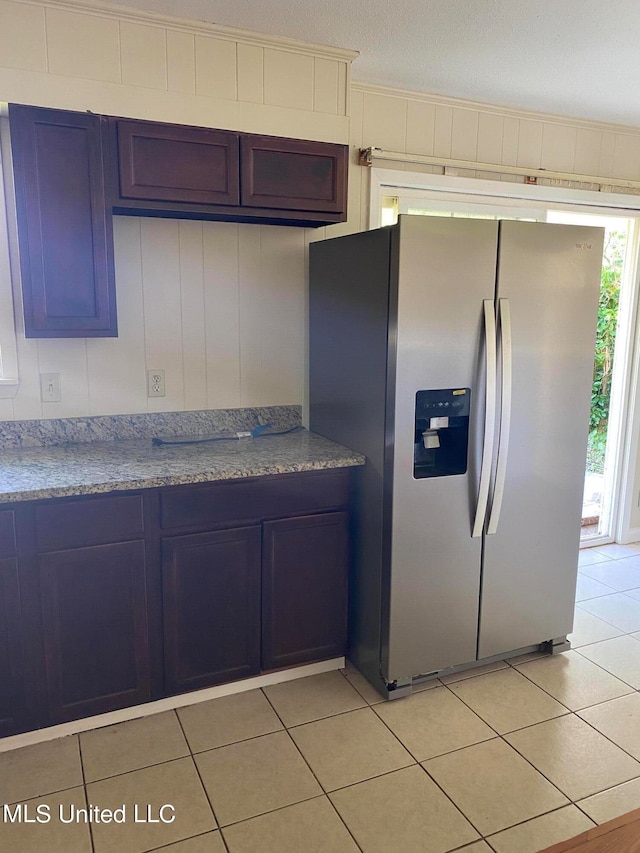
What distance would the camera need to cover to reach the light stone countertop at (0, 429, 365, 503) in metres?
2.00

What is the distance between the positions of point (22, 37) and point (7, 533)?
5.55ft

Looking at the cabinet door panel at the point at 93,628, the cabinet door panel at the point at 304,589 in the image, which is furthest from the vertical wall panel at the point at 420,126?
the cabinet door panel at the point at 93,628

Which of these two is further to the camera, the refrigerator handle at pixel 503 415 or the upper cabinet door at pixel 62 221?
the refrigerator handle at pixel 503 415

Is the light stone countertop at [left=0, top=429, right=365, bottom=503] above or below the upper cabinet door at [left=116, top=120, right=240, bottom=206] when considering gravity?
below

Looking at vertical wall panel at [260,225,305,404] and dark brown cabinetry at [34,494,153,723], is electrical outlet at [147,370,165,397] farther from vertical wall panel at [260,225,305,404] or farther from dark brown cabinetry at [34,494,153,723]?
dark brown cabinetry at [34,494,153,723]

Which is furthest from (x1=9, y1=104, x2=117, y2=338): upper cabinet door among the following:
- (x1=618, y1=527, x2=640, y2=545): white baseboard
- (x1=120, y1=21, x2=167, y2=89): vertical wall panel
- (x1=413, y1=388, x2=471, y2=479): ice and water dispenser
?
(x1=618, y1=527, x2=640, y2=545): white baseboard

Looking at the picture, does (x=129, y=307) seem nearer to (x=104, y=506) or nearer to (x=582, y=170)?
(x=104, y=506)

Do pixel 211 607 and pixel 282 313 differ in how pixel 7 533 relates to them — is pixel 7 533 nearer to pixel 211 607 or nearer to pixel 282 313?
pixel 211 607

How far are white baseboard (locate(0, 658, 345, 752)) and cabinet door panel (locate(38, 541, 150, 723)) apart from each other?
6cm

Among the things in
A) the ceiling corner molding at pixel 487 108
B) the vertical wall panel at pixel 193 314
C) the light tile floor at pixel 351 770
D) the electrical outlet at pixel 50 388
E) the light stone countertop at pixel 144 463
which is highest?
the ceiling corner molding at pixel 487 108

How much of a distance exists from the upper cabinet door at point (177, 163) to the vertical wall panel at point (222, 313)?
316 millimetres

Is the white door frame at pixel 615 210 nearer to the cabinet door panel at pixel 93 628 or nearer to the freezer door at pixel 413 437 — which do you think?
the freezer door at pixel 413 437

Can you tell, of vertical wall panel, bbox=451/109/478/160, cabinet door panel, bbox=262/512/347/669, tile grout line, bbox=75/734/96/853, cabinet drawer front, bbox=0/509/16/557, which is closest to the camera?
tile grout line, bbox=75/734/96/853

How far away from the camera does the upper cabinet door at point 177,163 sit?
7.23 ft
